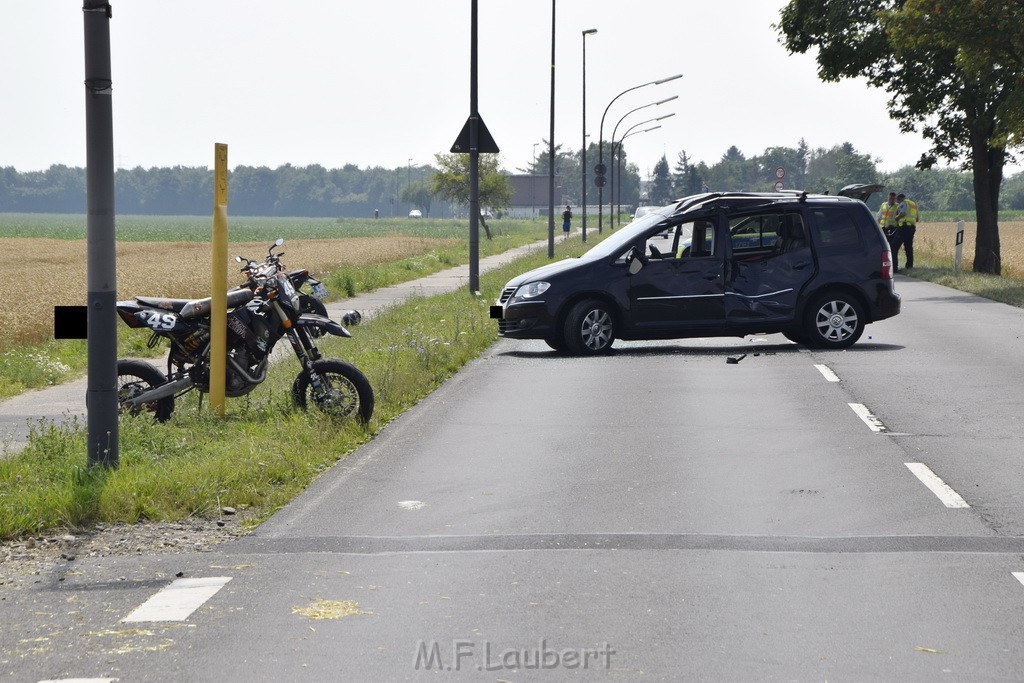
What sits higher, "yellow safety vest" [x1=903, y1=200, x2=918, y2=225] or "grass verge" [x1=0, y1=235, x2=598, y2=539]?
"yellow safety vest" [x1=903, y1=200, x2=918, y2=225]

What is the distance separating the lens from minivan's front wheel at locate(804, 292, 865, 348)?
1706cm

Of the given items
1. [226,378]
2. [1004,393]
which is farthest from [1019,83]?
[226,378]

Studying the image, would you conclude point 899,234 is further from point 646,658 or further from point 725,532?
point 646,658

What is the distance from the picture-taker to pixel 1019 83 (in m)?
26.2

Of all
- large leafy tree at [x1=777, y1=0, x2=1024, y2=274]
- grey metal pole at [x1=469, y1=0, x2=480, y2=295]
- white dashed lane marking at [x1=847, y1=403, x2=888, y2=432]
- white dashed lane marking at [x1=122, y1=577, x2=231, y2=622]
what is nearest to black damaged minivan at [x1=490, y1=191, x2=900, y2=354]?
white dashed lane marking at [x1=847, y1=403, x2=888, y2=432]

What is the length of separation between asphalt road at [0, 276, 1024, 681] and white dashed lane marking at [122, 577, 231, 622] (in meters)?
0.05

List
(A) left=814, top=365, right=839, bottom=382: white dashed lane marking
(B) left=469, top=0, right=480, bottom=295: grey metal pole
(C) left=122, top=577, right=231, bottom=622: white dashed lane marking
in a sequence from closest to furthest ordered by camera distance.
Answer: (C) left=122, top=577, right=231, bottom=622: white dashed lane marking < (A) left=814, top=365, right=839, bottom=382: white dashed lane marking < (B) left=469, top=0, right=480, bottom=295: grey metal pole

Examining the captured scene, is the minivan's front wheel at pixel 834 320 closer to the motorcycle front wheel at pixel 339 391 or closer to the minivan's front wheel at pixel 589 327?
the minivan's front wheel at pixel 589 327

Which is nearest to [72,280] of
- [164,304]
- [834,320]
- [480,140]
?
[480,140]

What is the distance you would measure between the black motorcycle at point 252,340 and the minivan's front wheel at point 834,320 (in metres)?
7.76

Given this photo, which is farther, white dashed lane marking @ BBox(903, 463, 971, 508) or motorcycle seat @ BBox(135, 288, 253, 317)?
motorcycle seat @ BBox(135, 288, 253, 317)

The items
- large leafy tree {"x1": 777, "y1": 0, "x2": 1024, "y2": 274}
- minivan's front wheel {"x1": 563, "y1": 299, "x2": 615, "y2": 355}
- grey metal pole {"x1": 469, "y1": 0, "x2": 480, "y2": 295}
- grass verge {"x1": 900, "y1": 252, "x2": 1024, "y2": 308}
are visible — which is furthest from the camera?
large leafy tree {"x1": 777, "y1": 0, "x2": 1024, "y2": 274}

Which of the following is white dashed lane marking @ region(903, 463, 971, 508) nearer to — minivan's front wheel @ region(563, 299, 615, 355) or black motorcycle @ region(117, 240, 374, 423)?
black motorcycle @ region(117, 240, 374, 423)

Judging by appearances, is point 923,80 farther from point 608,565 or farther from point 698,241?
point 608,565
